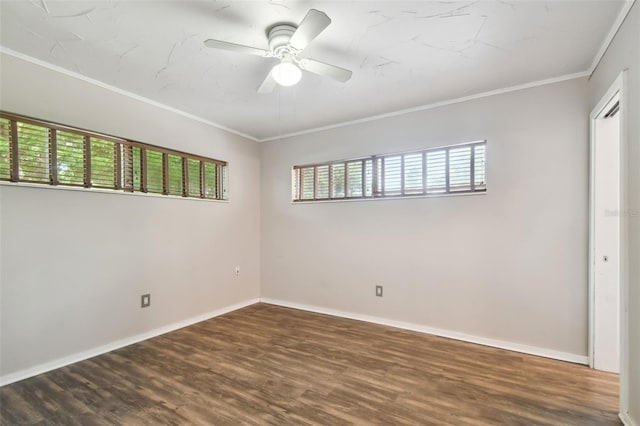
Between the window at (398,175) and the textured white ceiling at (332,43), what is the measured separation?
2.03ft

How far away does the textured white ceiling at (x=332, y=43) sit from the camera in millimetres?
1703

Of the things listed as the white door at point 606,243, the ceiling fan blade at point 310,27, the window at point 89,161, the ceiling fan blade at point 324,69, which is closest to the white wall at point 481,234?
the white door at point 606,243

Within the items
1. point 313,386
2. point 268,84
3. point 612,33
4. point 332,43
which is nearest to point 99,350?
point 313,386

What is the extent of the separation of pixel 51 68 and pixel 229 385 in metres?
2.87

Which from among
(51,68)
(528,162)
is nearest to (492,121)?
(528,162)

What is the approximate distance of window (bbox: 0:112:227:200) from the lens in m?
2.18

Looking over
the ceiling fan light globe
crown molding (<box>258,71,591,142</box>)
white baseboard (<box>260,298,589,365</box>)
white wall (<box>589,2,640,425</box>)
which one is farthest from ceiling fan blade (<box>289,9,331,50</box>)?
white baseboard (<box>260,298,589,365</box>)

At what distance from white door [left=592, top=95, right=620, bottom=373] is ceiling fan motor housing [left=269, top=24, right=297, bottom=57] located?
246 cm

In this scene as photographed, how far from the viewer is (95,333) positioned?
257 cm

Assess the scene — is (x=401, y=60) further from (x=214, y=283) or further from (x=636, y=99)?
(x=214, y=283)

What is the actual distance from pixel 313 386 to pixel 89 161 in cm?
271

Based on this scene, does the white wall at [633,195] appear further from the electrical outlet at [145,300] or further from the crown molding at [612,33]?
the electrical outlet at [145,300]

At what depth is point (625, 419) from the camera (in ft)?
5.46

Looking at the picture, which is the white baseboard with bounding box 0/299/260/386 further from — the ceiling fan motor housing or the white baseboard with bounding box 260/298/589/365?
the ceiling fan motor housing
